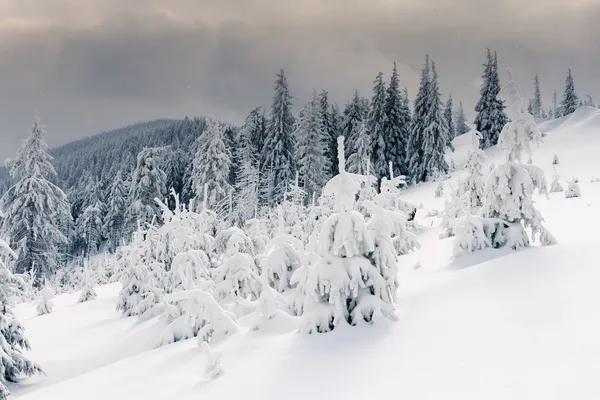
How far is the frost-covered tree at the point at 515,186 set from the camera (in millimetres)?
10508

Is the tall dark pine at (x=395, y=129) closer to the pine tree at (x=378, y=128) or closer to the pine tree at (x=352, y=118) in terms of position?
the pine tree at (x=378, y=128)

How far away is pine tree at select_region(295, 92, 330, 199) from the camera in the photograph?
44.0 m

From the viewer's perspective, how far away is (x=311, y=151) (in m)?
44.8

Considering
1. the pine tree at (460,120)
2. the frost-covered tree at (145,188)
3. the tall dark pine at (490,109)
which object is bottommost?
the frost-covered tree at (145,188)

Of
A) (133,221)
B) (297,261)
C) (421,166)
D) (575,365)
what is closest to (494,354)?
(575,365)

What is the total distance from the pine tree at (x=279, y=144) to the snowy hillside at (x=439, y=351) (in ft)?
116

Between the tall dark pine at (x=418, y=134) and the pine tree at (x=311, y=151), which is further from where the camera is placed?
the tall dark pine at (x=418, y=134)

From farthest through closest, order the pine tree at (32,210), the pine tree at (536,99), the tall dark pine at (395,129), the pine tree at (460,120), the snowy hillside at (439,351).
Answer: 1. the pine tree at (536,99)
2. the pine tree at (460,120)
3. the tall dark pine at (395,129)
4. the pine tree at (32,210)
5. the snowy hillside at (439,351)

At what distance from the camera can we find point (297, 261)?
13164 millimetres

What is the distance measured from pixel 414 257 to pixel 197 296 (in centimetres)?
876

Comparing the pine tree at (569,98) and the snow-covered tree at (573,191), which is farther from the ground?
the pine tree at (569,98)

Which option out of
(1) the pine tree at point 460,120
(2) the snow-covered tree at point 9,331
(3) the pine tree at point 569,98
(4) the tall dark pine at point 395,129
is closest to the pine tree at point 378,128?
(4) the tall dark pine at point 395,129

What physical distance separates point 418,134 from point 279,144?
595 inches

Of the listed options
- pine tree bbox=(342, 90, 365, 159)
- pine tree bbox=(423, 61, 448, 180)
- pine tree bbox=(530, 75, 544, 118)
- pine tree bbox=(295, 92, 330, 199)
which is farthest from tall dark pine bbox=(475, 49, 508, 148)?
pine tree bbox=(530, 75, 544, 118)
